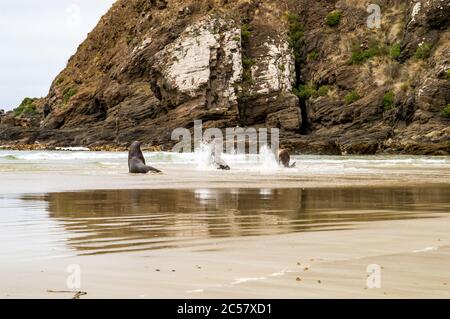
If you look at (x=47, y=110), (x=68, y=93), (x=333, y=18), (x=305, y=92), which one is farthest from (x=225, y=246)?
(x=47, y=110)

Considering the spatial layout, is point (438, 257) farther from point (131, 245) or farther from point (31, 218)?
point (31, 218)

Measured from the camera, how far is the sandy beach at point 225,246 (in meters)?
5.26

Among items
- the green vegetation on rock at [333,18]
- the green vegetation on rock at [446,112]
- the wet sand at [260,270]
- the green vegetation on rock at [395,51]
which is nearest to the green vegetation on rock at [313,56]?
the green vegetation on rock at [333,18]

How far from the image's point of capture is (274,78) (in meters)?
69.1

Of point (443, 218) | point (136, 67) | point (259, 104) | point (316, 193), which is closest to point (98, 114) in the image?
point (136, 67)

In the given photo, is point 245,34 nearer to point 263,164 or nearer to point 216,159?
point 263,164

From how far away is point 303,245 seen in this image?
714 cm

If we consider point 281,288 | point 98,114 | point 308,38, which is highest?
point 308,38

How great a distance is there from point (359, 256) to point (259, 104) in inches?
2422

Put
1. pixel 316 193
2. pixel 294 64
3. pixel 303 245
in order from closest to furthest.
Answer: pixel 303 245
pixel 316 193
pixel 294 64

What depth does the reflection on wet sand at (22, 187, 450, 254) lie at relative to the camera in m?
7.90

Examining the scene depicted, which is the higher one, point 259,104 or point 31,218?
point 259,104

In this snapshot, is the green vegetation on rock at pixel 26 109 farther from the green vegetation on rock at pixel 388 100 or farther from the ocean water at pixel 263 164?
the ocean water at pixel 263 164

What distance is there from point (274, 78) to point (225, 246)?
62.6 metres
